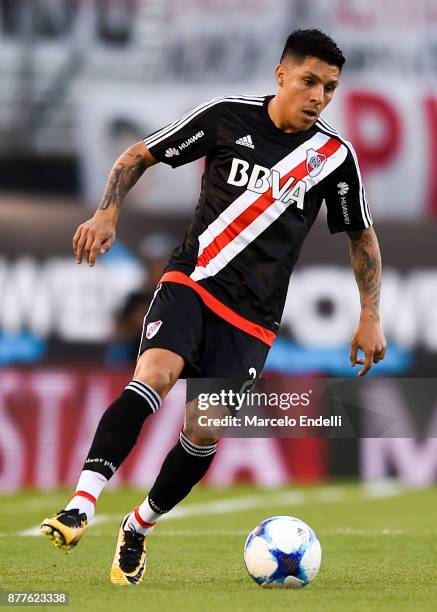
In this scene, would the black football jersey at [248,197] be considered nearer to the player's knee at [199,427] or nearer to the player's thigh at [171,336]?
the player's thigh at [171,336]

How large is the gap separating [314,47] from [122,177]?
3.43 feet

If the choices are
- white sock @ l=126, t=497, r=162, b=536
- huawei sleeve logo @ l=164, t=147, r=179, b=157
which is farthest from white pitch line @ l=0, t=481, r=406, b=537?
huawei sleeve logo @ l=164, t=147, r=179, b=157

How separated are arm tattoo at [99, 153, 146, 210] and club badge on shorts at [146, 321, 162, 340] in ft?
1.81

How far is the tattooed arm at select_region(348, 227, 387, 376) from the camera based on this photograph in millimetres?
6707

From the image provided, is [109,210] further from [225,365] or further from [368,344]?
[368,344]

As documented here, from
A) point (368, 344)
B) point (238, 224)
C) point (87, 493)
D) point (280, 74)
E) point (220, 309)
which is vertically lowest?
point (87, 493)

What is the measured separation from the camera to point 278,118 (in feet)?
22.1

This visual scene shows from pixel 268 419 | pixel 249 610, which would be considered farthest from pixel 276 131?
pixel 249 610

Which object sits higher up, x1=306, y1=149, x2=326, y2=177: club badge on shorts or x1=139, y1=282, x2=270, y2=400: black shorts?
x1=306, y1=149, x2=326, y2=177: club badge on shorts

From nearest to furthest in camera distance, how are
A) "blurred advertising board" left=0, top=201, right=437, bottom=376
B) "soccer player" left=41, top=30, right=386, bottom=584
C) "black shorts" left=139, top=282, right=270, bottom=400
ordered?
"black shorts" left=139, top=282, right=270, bottom=400 < "soccer player" left=41, top=30, right=386, bottom=584 < "blurred advertising board" left=0, top=201, right=437, bottom=376

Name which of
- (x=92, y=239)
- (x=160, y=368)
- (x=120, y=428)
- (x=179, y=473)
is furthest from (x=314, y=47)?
(x=179, y=473)

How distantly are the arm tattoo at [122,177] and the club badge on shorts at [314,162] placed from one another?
766 millimetres

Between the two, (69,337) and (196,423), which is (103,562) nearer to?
(196,423)

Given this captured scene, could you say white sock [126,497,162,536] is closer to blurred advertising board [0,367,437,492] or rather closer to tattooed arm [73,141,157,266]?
tattooed arm [73,141,157,266]
